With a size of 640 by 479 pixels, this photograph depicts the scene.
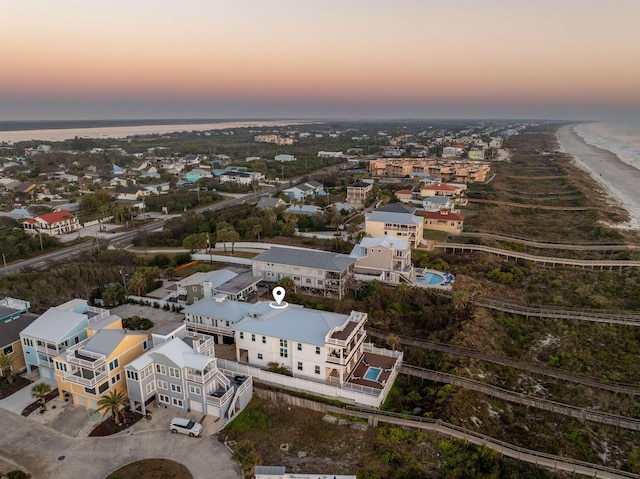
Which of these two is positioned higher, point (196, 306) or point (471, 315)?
point (196, 306)

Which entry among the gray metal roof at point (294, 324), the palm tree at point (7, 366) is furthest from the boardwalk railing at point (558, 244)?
the palm tree at point (7, 366)

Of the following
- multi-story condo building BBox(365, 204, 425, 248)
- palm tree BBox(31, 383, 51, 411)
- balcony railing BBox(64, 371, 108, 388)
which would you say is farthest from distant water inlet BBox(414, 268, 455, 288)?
palm tree BBox(31, 383, 51, 411)

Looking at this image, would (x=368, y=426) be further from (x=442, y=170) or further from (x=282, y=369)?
(x=442, y=170)

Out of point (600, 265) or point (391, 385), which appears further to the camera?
point (600, 265)

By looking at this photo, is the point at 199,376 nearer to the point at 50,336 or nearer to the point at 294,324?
the point at 294,324

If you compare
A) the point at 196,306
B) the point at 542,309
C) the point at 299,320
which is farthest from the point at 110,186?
the point at 542,309
